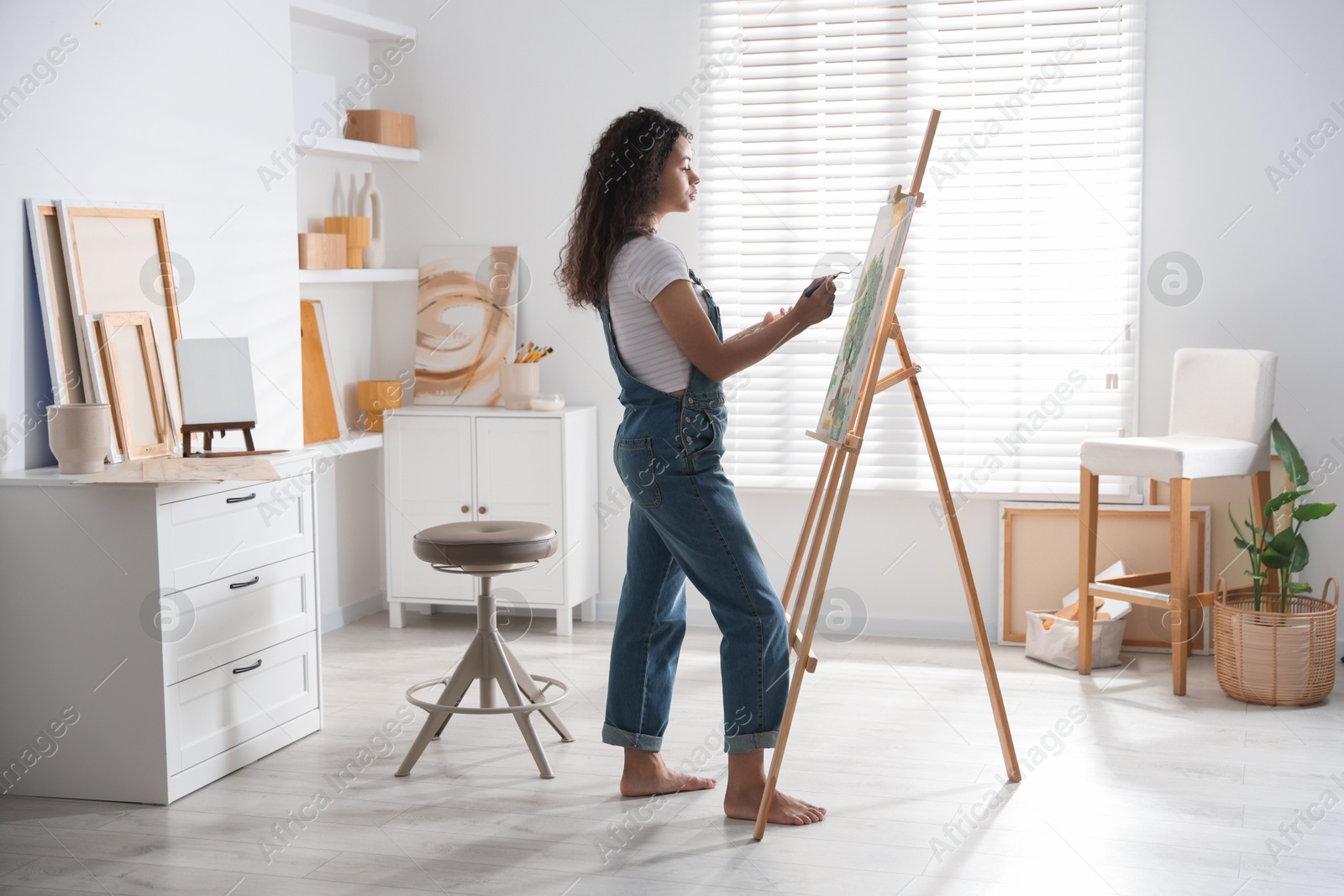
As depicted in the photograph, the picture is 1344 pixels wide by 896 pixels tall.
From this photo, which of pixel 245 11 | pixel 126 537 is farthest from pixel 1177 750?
pixel 245 11

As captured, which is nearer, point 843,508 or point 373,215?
point 843,508

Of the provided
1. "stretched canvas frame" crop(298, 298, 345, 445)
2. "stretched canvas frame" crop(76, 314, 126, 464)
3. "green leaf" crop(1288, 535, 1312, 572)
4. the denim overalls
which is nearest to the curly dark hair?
the denim overalls

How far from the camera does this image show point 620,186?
101 inches

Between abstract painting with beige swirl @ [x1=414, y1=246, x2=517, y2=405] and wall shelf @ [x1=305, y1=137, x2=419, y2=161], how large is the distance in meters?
0.38

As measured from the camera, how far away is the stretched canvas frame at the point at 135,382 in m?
3.10

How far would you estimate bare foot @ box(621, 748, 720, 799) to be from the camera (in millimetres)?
2838

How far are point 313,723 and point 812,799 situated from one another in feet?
4.59

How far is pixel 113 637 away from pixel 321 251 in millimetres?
1869

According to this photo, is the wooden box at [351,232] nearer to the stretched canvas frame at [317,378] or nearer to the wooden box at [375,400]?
the stretched canvas frame at [317,378]

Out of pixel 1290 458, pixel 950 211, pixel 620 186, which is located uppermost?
pixel 950 211

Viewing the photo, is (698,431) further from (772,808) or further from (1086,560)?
(1086,560)

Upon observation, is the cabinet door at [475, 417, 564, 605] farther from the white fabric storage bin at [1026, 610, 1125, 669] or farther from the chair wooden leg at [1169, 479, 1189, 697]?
the chair wooden leg at [1169, 479, 1189, 697]

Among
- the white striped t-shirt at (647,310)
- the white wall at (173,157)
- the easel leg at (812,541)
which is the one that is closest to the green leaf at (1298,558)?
the easel leg at (812,541)

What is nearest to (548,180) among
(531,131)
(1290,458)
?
(531,131)
